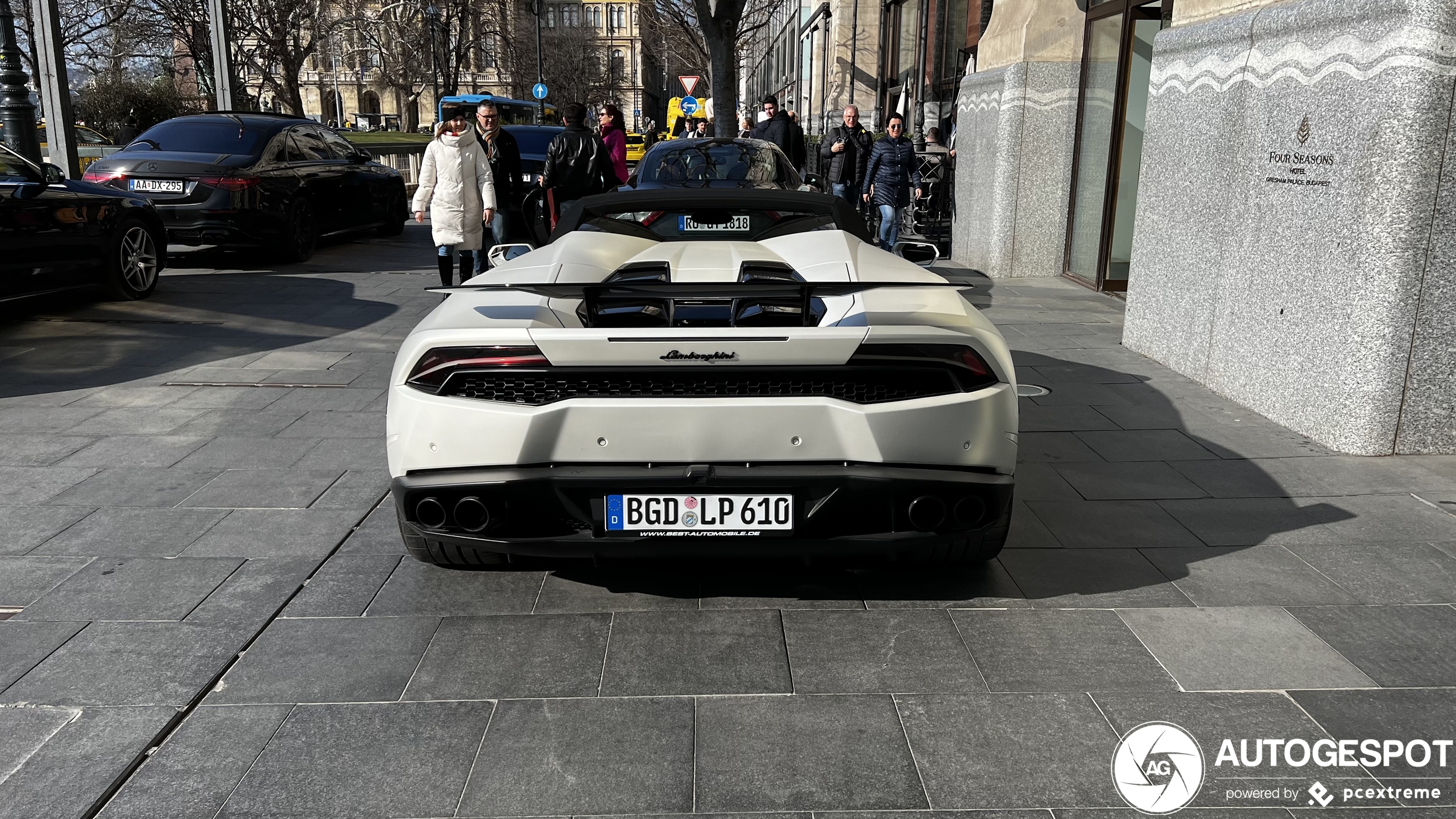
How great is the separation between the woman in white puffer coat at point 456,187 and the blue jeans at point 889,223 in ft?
15.9

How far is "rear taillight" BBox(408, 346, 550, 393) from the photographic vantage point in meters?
3.23

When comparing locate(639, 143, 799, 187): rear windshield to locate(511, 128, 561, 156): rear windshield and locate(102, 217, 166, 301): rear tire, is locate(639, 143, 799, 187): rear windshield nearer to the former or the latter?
locate(102, 217, 166, 301): rear tire

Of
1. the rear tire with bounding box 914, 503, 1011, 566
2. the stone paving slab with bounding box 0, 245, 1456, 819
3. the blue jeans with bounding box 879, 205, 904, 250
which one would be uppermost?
the blue jeans with bounding box 879, 205, 904, 250

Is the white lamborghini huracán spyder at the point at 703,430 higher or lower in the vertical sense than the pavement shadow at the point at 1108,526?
higher

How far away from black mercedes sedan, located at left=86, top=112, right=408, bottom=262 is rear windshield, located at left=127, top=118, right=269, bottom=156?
0.01 m

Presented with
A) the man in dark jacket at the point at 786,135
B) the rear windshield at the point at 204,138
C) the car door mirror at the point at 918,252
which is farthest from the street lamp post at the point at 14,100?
the car door mirror at the point at 918,252

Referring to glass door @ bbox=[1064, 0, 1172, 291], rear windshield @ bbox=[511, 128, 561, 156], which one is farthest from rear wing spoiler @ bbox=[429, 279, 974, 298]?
rear windshield @ bbox=[511, 128, 561, 156]

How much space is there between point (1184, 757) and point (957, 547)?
921mm

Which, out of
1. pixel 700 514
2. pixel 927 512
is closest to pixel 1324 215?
pixel 927 512

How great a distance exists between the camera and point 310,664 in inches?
129

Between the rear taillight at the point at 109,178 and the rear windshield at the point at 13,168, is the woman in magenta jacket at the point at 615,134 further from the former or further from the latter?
the rear windshield at the point at 13,168

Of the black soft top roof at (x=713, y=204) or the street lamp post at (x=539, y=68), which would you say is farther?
the street lamp post at (x=539, y=68)

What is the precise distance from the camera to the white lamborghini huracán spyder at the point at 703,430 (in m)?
3.20

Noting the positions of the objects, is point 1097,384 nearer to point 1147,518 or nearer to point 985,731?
point 1147,518
